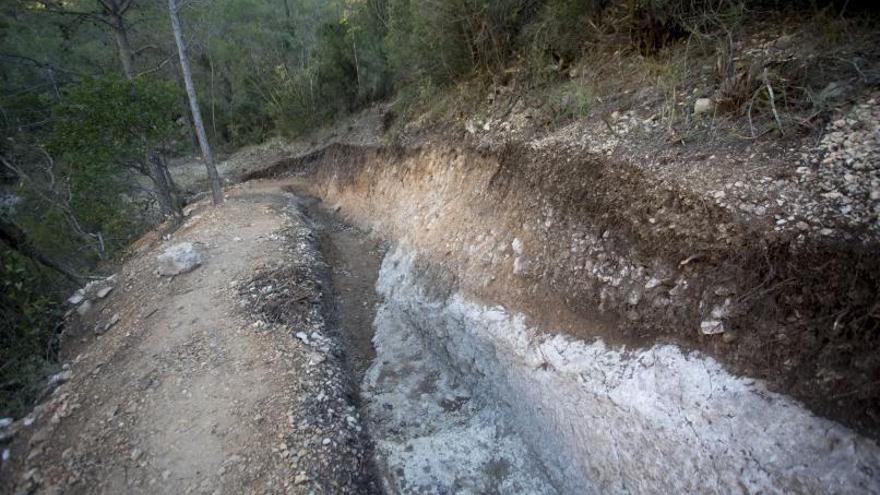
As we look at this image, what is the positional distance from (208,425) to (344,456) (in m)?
1.40

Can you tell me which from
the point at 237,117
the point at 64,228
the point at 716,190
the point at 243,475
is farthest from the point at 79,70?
the point at 716,190

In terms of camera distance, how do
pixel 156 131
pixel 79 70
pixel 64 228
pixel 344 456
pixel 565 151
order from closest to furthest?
pixel 344 456, pixel 565 151, pixel 156 131, pixel 64 228, pixel 79 70

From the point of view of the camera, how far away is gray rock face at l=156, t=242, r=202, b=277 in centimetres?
665

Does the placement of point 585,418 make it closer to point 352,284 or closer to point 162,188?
point 352,284

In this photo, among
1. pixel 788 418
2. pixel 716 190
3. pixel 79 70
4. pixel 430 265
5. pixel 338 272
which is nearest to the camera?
pixel 788 418

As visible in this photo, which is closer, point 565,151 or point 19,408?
point 19,408

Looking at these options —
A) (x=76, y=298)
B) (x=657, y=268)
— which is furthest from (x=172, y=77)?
(x=657, y=268)

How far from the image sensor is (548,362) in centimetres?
400

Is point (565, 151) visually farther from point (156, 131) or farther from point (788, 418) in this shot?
point (156, 131)

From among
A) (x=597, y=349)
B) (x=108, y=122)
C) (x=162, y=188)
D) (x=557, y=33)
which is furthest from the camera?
(x=162, y=188)

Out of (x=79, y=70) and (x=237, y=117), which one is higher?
(x=79, y=70)

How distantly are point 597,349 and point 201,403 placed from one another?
4.04 meters

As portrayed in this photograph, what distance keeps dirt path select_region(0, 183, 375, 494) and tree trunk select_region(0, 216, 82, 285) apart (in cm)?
192

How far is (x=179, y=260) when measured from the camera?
6.71 m
